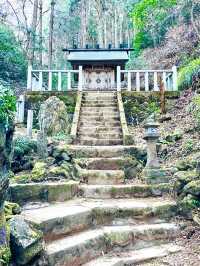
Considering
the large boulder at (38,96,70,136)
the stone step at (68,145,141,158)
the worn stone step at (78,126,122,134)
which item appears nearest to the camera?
the stone step at (68,145,141,158)

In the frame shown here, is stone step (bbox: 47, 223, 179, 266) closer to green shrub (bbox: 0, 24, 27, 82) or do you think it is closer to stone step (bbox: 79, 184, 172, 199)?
stone step (bbox: 79, 184, 172, 199)

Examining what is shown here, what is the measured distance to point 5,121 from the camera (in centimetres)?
298

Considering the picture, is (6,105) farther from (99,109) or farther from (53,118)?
(99,109)

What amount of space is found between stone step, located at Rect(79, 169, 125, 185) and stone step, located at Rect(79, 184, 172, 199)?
1.55 feet

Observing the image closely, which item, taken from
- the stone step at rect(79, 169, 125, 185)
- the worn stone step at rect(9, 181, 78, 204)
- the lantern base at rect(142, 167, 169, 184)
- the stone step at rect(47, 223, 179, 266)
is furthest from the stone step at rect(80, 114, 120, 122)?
the stone step at rect(47, 223, 179, 266)

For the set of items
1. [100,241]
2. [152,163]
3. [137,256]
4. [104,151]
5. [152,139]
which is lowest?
[137,256]

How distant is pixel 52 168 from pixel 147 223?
7.46 ft

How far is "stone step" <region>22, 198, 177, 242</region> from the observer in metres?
3.84

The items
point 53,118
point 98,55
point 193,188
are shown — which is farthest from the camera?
point 98,55

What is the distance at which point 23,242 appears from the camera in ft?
10.1

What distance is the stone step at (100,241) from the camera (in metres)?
3.52

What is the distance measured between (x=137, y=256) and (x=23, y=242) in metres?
1.55

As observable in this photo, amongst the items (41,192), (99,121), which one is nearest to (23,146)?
(41,192)

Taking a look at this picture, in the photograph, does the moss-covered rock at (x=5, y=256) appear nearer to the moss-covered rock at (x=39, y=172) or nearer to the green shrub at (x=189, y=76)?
the moss-covered rock at (x=39, y=172)
